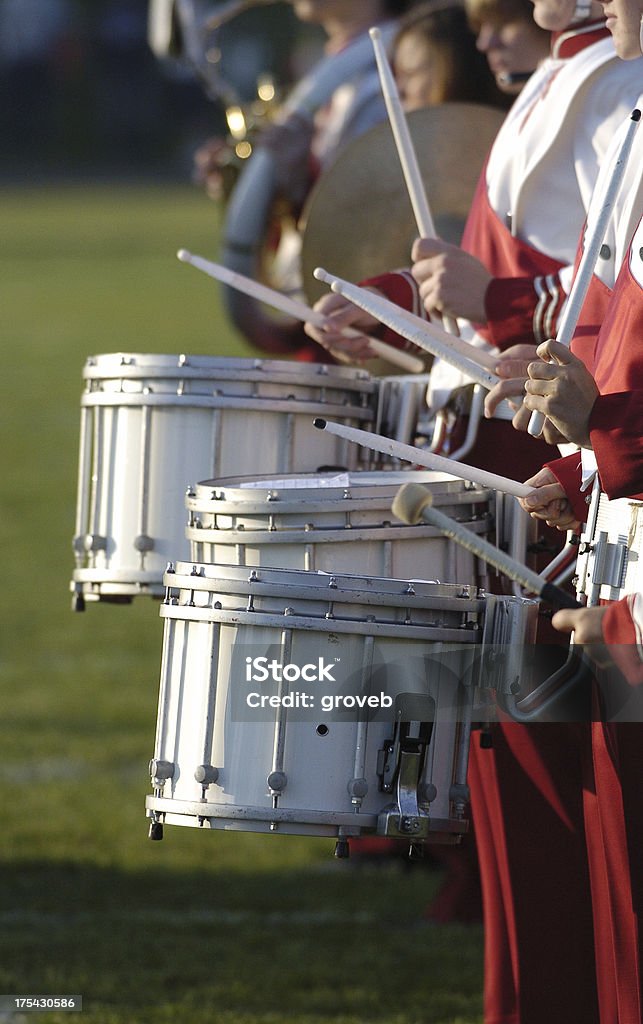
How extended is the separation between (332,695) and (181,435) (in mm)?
907

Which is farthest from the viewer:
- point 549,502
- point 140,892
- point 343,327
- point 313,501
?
point 140,892

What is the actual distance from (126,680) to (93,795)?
179 centimetres

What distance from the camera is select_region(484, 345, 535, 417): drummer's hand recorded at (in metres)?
2.46

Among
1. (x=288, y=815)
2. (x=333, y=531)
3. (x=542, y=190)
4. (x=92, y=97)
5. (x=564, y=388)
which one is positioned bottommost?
(x=288, y=815)

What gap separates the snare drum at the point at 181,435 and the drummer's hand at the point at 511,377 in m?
0.45

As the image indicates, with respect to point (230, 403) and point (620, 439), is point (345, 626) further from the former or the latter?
point (230, 403)

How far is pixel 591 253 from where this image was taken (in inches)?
88.2

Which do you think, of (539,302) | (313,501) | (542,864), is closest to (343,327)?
(539,302)

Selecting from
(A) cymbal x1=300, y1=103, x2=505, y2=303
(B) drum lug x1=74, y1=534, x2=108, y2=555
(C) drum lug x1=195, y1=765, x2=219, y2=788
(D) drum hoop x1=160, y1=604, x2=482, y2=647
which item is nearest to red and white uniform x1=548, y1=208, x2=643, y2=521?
(D) drum hoop x1=160, y1=604, x2=482, y2=647

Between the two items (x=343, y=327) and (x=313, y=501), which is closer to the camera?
(x=313, y=501)

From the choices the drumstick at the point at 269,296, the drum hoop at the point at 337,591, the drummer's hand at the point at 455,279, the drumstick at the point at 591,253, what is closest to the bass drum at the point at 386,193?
the drumstick at the point at 269,296

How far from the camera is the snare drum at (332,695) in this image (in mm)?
2178

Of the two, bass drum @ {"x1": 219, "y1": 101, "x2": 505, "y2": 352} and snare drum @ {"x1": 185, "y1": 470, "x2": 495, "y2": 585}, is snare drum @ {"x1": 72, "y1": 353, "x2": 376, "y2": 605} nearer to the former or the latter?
snare drum @ {"x1": 185, "y1": 470, "x2": 495, "y2": 585}

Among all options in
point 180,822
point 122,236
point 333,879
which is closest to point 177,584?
point 180,822
